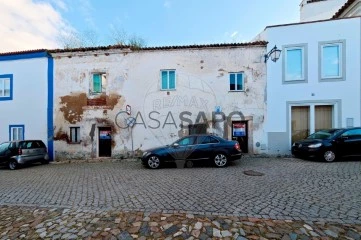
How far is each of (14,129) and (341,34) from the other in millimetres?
20249

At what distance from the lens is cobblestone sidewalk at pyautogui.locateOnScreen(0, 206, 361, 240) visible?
3611mm

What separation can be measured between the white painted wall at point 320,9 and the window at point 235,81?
10.8 m

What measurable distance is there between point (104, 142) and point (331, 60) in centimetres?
1398

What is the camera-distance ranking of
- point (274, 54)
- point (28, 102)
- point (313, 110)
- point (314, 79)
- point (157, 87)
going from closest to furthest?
point (274, 54)
point (314, 79)
point (313, 110)
point (157, 87)
point (28, 102)

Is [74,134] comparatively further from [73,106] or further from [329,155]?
[329,155]

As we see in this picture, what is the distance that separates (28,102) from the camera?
45.5 ft

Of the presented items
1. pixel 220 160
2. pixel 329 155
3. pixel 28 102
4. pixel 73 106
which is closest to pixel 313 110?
pixel 329 155

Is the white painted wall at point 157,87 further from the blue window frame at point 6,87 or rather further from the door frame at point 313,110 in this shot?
the blue window frame at point 6,87

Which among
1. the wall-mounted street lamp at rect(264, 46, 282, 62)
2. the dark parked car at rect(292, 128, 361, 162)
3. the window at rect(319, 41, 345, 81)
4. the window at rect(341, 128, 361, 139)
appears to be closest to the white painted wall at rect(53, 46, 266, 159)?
the wall-mounted street lamp at rect(264, 46, 282, 62)

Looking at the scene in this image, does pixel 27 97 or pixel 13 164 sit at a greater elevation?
pixel 27 97

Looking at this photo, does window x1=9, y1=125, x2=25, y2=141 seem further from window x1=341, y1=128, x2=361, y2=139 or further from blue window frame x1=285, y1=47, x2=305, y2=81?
window x1=341, y1=128, x2=361, y2=139

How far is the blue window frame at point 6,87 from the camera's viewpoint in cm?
1407

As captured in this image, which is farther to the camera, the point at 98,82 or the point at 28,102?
the point at 28,102

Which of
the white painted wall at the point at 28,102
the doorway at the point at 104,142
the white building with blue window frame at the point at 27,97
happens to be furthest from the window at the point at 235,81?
the white painted wall at the point at 28,102
